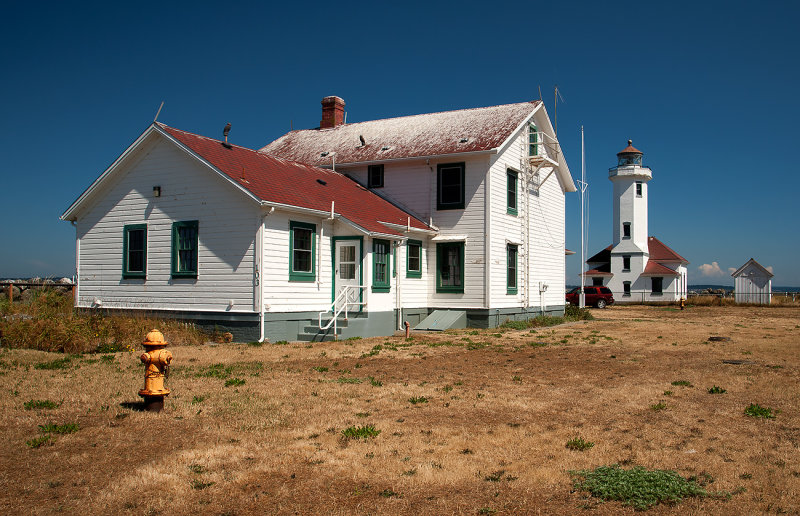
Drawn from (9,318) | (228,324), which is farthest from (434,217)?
(9,318)

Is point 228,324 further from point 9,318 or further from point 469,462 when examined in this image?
point 469,462

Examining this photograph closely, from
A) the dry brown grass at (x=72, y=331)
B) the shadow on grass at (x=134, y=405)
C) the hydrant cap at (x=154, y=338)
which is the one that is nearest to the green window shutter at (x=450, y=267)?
the dry brown grass at (x=72, y=331)

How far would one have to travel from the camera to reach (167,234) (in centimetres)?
1923

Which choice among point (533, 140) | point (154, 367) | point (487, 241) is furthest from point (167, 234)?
point (533, 140)

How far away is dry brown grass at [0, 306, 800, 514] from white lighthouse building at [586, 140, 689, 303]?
4745cm

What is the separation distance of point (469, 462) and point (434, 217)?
1831cm

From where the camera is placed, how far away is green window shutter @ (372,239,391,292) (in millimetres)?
20297

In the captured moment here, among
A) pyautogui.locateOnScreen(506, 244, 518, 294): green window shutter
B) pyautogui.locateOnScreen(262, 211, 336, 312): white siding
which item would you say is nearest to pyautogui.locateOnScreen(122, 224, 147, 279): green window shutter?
pyautogui.locateOnScreen(262, 211, 336, 312): white siding

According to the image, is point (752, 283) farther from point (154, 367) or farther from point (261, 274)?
point (154, 367)

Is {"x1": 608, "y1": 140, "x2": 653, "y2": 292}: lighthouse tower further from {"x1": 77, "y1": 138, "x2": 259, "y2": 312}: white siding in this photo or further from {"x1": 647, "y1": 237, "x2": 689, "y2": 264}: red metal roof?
{"x1": 77, "y1": 138, "x2": 259, "y2": 312}: white siding

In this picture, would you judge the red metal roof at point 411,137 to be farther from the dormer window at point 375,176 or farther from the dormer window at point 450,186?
the dormer window at point 450,186

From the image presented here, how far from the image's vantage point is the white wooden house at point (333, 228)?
18078 millimetres

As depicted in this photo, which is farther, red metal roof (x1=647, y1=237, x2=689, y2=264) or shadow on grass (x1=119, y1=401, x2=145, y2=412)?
red metal roof (x1=647, y1=237, x2=689, y2=264)

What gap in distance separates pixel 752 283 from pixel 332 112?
125ft
